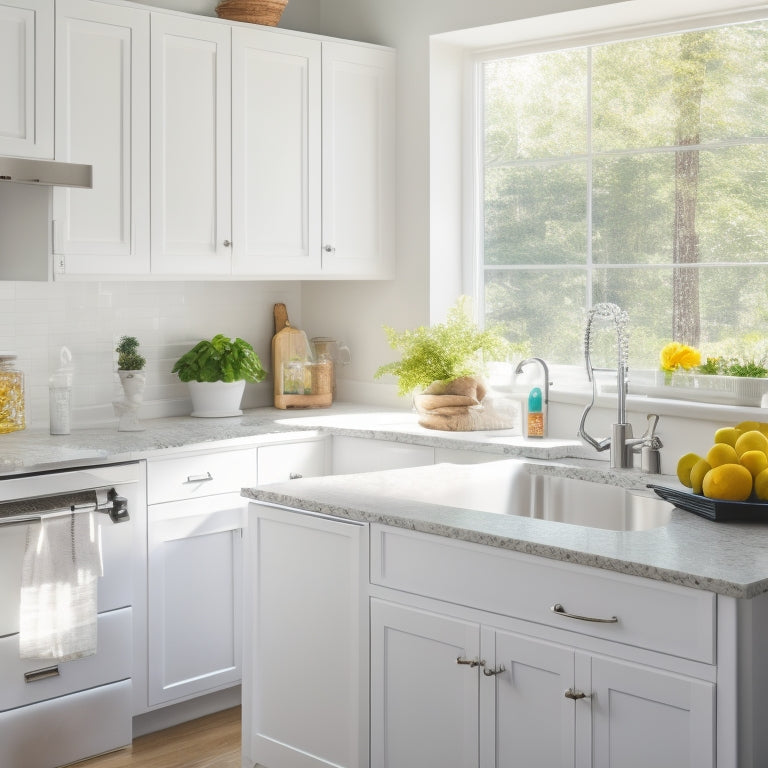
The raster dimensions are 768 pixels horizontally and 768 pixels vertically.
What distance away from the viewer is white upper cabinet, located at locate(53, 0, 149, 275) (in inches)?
134

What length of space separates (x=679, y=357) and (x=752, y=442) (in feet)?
3.59

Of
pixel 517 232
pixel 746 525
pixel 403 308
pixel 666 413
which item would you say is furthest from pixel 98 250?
pixel 746 525

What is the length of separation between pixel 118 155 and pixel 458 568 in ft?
6.45

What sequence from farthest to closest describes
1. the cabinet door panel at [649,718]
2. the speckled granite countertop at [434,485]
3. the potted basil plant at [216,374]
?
the potted basil plant at [216,374], the speckled granite countertop at [434,485], the cabinet door panel at [649,718]

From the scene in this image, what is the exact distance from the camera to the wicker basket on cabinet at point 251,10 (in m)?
3.98

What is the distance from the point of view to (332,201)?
164 inches

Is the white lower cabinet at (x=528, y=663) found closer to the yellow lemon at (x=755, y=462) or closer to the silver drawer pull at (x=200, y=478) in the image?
the yellow lemon at (x=755, y=462)

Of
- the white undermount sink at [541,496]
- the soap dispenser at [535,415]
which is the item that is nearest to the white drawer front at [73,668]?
the white undermount sink at [541,496]

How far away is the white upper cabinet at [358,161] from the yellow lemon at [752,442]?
2.07 meters

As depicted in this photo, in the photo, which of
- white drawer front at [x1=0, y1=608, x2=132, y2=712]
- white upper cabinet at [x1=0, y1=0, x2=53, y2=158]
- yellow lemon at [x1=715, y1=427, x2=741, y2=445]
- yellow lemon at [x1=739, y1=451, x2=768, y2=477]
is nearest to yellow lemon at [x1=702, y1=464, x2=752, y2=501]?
yellow lemon at [x1=739, y1=451, x2=768, y2=477]

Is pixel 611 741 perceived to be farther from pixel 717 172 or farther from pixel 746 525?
pixel 717 172

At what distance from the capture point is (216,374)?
4062mm

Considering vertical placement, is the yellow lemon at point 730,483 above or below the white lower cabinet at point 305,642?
above

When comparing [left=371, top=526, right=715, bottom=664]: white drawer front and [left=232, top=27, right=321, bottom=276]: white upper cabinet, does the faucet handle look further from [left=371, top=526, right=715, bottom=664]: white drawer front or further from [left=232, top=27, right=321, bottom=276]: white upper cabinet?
[left=232, top=27, right=321, bottom=276]: white upper cabinet
